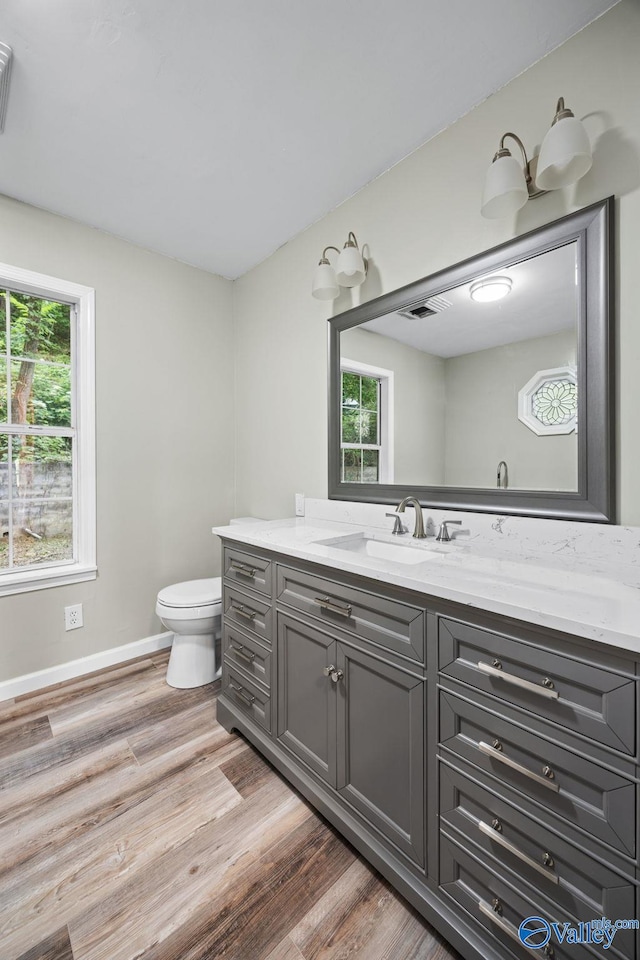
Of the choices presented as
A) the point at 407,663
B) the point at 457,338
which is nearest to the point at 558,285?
the point at 457,338

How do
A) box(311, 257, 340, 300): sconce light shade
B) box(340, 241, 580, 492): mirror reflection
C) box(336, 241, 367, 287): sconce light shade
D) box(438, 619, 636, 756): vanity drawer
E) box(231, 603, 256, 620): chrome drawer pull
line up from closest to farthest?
box(438, 619, 636, 756): vanity drawer, box(340, 241, 580, 492): mirror reflection, box(231, 603, 256, 620): chrome drawer pull, box(336, 241, 367, 287): sconce light shade, box(311, 257, 340, 300): sconce light shade

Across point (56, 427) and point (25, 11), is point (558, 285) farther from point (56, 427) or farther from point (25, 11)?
point (56, 427)

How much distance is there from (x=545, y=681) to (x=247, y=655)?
128 centimetres

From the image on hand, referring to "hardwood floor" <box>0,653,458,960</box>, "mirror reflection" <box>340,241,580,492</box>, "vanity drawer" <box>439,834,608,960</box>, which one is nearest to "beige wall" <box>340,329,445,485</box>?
"mirror reflection" <box>340,241,580,492</box>

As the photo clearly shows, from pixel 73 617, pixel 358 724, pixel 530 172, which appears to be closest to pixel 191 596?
pixel 73 617

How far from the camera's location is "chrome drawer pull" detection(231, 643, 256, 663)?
5.81ft

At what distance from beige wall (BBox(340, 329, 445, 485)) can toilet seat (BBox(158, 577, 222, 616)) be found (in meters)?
1.21

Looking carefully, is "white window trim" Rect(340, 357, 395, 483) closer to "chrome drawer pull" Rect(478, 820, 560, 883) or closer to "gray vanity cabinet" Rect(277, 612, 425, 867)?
"gray vanity cabinet" Rect(277, 612, 425, 867)

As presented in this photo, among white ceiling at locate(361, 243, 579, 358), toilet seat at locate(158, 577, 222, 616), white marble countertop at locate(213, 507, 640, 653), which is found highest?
white ceiling at locate(361, 243, 579, 358)

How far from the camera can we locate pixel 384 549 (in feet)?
5.74

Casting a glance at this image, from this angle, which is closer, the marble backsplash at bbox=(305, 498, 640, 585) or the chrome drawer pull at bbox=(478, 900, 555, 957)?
the chrome drawer pull at bbox=(478, 900, 555, 957)

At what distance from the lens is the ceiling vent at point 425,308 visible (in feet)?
5.66

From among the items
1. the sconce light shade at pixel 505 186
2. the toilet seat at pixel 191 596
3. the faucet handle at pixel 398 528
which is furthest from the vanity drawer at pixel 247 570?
the sconce light shade at pixel 505 186

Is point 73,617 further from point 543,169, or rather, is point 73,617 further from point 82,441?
point 543,169
